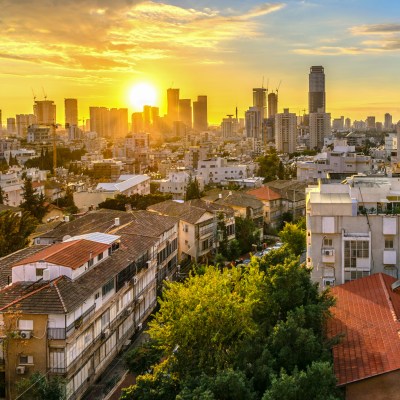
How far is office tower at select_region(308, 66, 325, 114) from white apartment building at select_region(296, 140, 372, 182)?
12046 cm

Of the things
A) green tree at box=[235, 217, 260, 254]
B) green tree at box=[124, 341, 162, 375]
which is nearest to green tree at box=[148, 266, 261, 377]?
green tree at box=[124, 341, 162, 375]

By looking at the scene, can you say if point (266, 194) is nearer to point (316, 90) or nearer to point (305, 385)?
point (305, 385)

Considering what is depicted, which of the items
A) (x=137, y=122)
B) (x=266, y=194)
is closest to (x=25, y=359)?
(x=266, y=194)

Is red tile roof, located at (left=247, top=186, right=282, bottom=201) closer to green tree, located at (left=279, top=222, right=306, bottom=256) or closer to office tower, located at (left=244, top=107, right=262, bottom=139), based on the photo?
green tree, located at (left=279, top=222, right=306, bottom=256)

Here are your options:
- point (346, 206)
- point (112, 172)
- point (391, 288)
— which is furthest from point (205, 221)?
point (112, 172)

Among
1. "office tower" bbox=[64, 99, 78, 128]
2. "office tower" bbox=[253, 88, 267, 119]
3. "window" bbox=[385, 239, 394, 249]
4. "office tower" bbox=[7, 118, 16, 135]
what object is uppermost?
"office tower" bbox=[253, 88, 267, 119]

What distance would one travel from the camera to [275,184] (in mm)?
37656

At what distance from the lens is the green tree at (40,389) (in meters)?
10.3

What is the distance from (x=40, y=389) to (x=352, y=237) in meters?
7.89

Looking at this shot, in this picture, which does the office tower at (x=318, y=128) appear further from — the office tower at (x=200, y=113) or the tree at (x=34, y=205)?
the office tower at (x=200, y=113)

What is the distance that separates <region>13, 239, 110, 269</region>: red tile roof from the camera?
12.6m

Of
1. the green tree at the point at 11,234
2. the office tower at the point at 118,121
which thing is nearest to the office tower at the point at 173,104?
the office tower at the point at 118,121

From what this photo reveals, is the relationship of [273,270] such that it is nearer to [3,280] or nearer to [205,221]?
[3,280]

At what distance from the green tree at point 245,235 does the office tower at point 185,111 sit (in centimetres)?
14200
